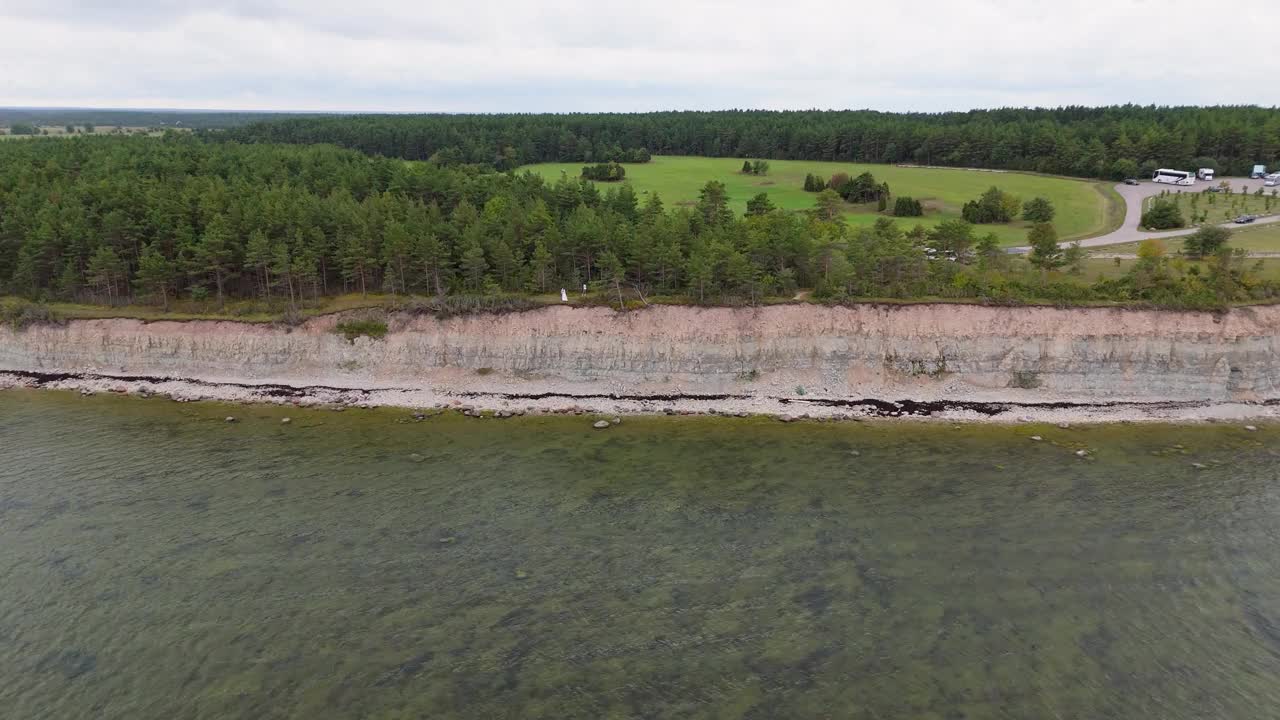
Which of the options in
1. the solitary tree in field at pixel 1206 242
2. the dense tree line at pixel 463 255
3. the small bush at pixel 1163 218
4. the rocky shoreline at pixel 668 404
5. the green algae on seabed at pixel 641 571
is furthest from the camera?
the small bush at pixel 1163 218

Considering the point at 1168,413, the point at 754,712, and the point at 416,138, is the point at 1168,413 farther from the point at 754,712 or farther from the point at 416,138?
the point at 416,138

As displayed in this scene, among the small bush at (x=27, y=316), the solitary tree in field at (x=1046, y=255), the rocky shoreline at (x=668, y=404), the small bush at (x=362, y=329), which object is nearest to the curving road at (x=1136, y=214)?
the solitary tree in field at (x=1046, y=255)

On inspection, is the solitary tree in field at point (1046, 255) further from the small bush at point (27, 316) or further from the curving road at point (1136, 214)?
the small bush at point (27, 316)

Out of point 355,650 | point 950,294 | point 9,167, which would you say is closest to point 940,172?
point 950,294

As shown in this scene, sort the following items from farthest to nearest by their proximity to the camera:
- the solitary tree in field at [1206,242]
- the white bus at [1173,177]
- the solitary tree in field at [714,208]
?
the white bus at [1173,177] < the solitary tree in field at [714,208] < the solitary tree in field at [1206,242]

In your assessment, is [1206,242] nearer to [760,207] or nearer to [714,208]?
[760,207]

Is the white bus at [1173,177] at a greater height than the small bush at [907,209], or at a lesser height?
greater

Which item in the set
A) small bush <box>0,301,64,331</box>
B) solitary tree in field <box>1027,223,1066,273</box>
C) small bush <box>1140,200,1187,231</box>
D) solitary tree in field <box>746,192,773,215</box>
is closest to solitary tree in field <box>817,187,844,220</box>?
solitary tree in field <box>746,192,773,215</box>

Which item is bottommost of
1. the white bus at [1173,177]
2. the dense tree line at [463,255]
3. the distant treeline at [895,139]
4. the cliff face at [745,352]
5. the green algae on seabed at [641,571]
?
the green algae on seabed at [641,571]
